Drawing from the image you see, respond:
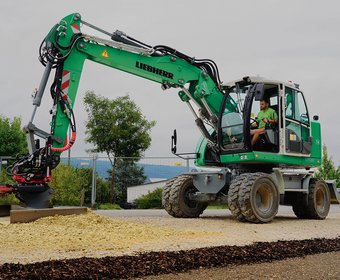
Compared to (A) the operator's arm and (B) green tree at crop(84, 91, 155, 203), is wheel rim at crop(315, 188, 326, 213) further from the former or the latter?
(B) green tree at crop(84, 91, 155, 203)

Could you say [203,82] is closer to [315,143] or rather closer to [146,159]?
[315,143]

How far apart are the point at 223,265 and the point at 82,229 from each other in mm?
3361

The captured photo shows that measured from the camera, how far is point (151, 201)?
20344 millimetres

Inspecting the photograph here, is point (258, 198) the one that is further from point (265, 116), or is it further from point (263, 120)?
point (265, 116)

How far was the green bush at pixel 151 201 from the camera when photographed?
2028 centimetres

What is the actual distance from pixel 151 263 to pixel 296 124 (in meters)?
7.99

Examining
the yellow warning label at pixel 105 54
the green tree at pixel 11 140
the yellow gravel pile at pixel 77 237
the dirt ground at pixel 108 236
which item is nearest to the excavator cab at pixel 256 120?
the dirt ground at pixel 108 236

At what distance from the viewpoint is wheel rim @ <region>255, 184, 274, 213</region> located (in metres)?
11.1

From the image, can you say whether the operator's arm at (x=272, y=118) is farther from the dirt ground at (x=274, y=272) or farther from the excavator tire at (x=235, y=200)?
the dirt ground at (x=274, y=272)

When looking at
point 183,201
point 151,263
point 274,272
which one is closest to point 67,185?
point 183,201

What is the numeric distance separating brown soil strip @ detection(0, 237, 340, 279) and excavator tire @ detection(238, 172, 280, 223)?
3821 millimetres

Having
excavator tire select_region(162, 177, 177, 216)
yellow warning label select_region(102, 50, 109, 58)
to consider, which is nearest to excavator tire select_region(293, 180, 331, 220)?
excavator tire select_region(162, 177, 177, 216)

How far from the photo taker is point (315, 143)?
1306 centimetres

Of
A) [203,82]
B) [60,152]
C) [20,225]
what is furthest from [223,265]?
[203,82]
